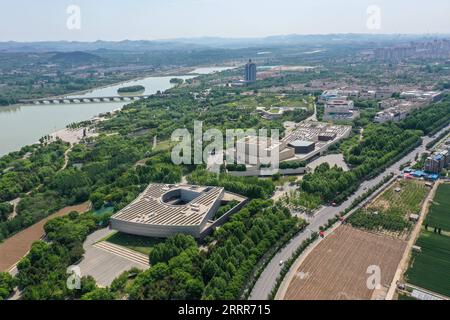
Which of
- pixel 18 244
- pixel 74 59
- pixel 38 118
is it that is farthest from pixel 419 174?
pixel 74 59

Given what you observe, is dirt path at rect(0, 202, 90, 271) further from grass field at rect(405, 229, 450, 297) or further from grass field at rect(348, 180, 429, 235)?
grass field at rect(405, 229, 450, 297)

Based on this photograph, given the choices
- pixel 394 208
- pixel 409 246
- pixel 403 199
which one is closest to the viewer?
pixel 409 246

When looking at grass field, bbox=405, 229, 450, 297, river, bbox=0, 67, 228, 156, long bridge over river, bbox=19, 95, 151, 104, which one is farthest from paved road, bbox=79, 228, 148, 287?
long bridge over river, bbox=19, 95, 151, 104

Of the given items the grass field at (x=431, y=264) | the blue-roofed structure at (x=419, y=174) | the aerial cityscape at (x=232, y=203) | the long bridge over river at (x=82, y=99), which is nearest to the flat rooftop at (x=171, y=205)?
the aerial cityscape at (x=232, y=203)

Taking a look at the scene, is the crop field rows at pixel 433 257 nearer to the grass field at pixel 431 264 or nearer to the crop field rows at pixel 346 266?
the grass field at pixel 431 264

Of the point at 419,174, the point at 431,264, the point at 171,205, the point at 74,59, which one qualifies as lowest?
the point at 431,264

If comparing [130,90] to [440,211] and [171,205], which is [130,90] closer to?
[171,205]

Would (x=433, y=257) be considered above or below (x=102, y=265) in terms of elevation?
above
